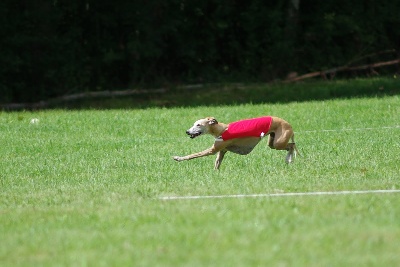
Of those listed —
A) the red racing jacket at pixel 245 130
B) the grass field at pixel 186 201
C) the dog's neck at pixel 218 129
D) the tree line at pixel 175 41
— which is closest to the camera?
the grass field at pixel 186 201

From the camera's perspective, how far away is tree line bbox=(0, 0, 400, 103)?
77.4ft

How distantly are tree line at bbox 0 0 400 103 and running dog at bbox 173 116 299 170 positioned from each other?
1333 centimetres

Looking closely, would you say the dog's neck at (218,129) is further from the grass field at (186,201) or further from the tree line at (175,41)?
the tree line at (175,41)

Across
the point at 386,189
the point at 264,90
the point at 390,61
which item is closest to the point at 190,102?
the point at 264,90

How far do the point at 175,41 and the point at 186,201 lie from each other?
1735 centimetres

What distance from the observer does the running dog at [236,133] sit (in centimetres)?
1056

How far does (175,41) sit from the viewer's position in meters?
25.4

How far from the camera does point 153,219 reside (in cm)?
744

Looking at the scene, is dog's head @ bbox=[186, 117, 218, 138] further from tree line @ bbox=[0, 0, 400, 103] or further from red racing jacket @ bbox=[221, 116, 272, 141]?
tree line @ bbox=[0, 0, 400, 103]

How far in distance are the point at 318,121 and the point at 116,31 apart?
413 inches

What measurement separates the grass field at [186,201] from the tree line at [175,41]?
→ 24.1 feet

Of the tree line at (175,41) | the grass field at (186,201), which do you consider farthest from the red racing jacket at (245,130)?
the tree line at (175,41)

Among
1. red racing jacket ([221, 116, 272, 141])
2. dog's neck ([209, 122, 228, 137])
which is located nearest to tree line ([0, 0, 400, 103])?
dog's neck ([209, 122, 228, 137])

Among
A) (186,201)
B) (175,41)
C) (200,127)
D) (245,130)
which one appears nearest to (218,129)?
(200,127)
